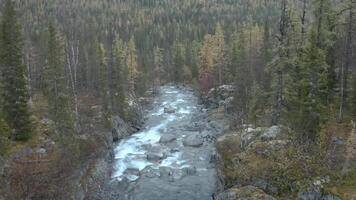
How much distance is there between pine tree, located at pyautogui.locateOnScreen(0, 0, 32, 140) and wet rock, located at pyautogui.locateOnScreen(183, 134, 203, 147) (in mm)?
19265

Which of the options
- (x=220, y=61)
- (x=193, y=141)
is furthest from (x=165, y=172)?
(x=220, y=61)

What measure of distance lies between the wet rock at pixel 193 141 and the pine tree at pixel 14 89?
1927 centimetres

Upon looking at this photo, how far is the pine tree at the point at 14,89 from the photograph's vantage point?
3397 centimetres

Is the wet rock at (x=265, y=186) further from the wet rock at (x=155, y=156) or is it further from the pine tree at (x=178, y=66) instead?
the pine tree at (x=178, y=66)

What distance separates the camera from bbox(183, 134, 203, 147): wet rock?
158 ft

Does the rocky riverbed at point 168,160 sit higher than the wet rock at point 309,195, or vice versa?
the wet rock at point 309,195

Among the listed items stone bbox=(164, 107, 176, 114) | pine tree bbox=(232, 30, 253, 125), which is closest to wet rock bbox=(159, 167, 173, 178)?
pine tree bbox=(232, 30, 253, 125)

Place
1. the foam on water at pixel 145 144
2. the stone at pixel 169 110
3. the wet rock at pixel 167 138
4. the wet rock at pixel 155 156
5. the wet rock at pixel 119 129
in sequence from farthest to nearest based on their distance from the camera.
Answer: the stone at pixel 169 110
the wet rock at pixel 119 129
the wet rock at pixel 167 138
the wet rock at pixel 155 156
the foam on water at pixel 145 144

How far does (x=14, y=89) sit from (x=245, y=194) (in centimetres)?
2010

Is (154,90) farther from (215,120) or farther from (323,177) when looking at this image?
(323,177)

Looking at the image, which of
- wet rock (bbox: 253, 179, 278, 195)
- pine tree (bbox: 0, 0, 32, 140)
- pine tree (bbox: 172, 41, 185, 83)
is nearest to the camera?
wet rock (bbox: 253, 179, 278, 195)

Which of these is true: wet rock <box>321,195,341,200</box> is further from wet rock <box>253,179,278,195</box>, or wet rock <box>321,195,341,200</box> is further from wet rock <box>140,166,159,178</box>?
wet rock <box>140,166,159,178</box>

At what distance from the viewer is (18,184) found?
25.2m

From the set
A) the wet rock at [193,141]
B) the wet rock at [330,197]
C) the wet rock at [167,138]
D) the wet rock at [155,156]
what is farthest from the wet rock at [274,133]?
the wet rock at [167,138]
